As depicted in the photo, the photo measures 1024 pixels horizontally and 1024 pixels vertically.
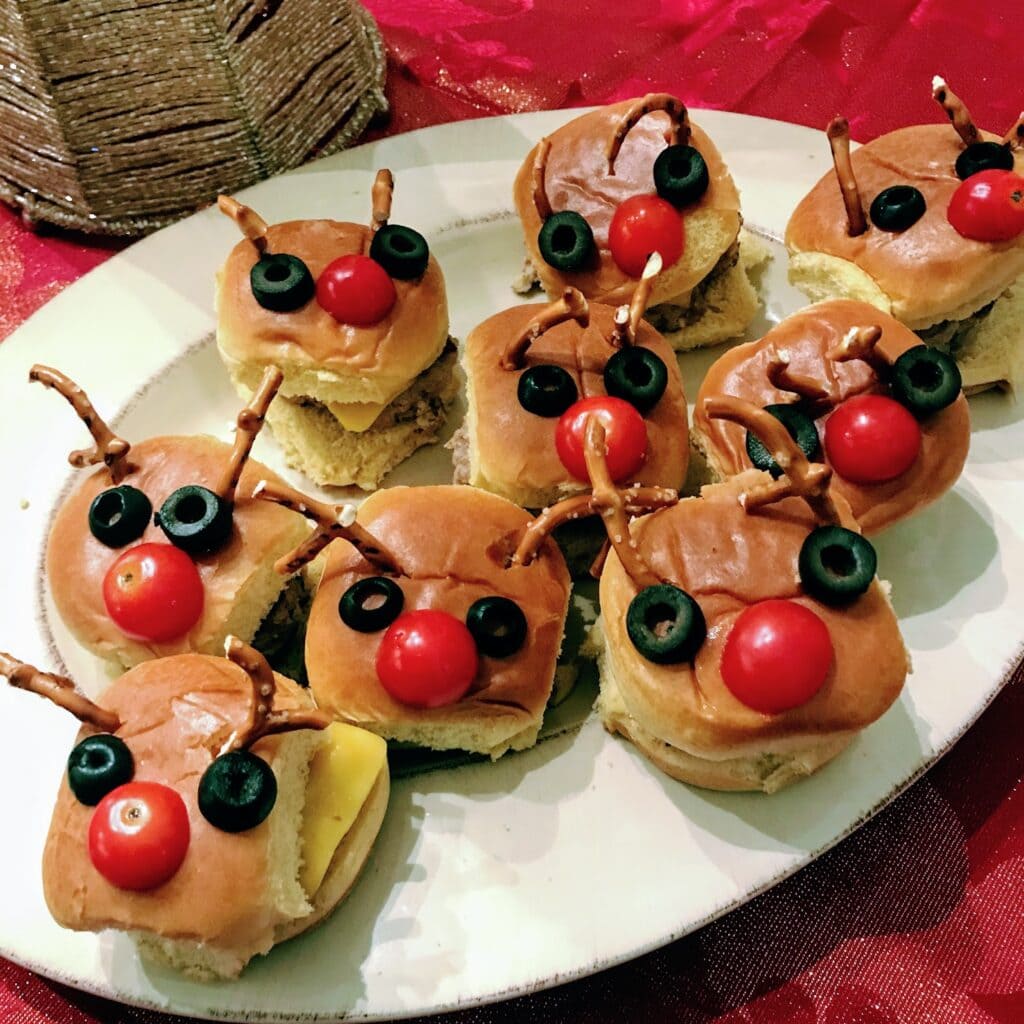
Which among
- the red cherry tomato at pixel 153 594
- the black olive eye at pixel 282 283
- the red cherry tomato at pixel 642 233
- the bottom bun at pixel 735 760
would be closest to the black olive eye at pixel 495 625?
the bottom bun at pixel 735 760

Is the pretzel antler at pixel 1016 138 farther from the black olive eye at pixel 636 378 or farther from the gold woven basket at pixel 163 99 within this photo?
the gold woven basket at pixel 163 99

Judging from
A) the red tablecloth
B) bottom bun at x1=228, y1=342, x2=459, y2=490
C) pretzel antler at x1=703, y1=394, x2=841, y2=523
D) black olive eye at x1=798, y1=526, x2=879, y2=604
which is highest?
pretzel antler at x1=703, y1=394, x2=841, y2=523

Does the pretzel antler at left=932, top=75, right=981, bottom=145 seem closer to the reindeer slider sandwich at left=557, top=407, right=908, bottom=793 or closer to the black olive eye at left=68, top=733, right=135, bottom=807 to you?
the reindeer slider sandwich at left=557, top=407, right=908, bottom=793

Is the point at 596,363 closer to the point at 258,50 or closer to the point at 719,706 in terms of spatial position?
the point at 719,706

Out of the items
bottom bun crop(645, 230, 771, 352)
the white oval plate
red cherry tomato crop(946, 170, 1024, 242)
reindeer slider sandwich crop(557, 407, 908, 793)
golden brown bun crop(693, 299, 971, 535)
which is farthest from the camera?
bottom bun crop(645, 230, 771, 352)

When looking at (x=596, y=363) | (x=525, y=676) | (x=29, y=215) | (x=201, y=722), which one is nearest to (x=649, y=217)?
(x=596, y=363)

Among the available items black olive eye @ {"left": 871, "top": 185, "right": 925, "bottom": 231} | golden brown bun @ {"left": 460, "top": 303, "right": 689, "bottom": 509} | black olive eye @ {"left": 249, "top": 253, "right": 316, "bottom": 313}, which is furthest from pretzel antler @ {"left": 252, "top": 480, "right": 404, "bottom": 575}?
black olive eye @ {"left": 871, "top": 185, "right": 925, "bottom": 231}
